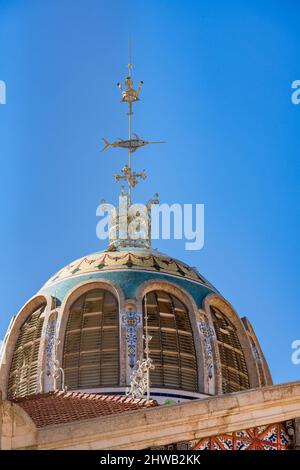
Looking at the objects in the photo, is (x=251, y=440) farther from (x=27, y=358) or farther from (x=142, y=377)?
(x=27, y=358)

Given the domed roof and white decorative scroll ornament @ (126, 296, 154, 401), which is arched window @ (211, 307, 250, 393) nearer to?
the domed roof

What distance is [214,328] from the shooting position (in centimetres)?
3838

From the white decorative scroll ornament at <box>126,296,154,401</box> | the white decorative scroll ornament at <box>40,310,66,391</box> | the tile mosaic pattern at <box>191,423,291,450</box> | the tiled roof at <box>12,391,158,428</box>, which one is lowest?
the tile mosaic pattern at <box>191,423,291,450</box>

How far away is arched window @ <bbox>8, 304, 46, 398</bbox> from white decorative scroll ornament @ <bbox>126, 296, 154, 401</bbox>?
3.25 meters

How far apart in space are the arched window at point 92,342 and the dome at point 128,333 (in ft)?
0.09

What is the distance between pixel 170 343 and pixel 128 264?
2933 mm

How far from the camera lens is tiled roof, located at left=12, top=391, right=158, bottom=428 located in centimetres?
2366

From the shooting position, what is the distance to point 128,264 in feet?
126

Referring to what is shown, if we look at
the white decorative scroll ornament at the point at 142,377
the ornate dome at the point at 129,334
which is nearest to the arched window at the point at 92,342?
the ornate dome at the point at 129,334

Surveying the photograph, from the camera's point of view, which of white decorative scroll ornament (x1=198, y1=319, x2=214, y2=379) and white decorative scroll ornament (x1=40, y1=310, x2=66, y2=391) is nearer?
white decorative scroll ornament (x1=40, y1=310, x2=66, y2=391)

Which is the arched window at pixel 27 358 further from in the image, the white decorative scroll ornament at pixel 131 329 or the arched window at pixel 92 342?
the white decorative scroll ornament at pixel 131 329

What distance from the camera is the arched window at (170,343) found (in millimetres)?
35969

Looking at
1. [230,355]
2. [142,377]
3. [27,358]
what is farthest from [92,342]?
[230,355]

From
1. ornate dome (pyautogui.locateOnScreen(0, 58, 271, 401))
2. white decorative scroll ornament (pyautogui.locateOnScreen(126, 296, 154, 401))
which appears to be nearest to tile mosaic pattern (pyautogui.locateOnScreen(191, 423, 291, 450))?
white decorative scroll ornament (pyautogui.locateOnScreen(126, 296, 154, 401))
